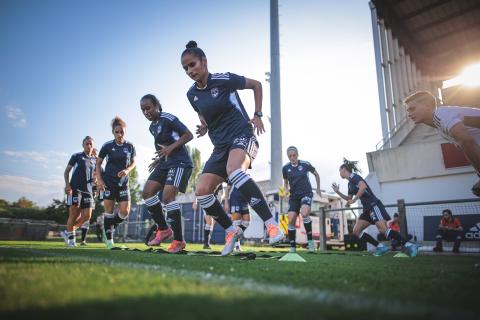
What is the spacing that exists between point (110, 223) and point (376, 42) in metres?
24.5

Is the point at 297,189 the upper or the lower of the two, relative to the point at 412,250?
upper

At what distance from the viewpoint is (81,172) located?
788 cm

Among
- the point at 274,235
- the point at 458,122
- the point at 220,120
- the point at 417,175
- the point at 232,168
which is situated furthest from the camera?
the point at 417,175

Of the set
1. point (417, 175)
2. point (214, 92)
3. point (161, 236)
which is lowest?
point (161, 236)

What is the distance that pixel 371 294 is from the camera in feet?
4.80

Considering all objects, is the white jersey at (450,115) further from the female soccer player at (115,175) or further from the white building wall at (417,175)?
the white building wall at (417,175)

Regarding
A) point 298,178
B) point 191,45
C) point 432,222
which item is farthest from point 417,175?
point 191,45

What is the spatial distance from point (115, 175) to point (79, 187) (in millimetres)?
2261

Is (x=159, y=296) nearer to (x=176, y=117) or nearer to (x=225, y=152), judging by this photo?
(x=225, y=152)

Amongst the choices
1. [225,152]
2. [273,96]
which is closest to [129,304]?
[225,152]

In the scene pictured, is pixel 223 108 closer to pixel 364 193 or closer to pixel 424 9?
pixel 364 193

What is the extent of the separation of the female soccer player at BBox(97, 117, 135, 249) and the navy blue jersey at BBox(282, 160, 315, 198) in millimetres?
4021

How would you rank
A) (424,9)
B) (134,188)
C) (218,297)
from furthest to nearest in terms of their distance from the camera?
(134,188)
(424,9)
(218,297)

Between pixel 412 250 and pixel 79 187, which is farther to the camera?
pixel 79 187
